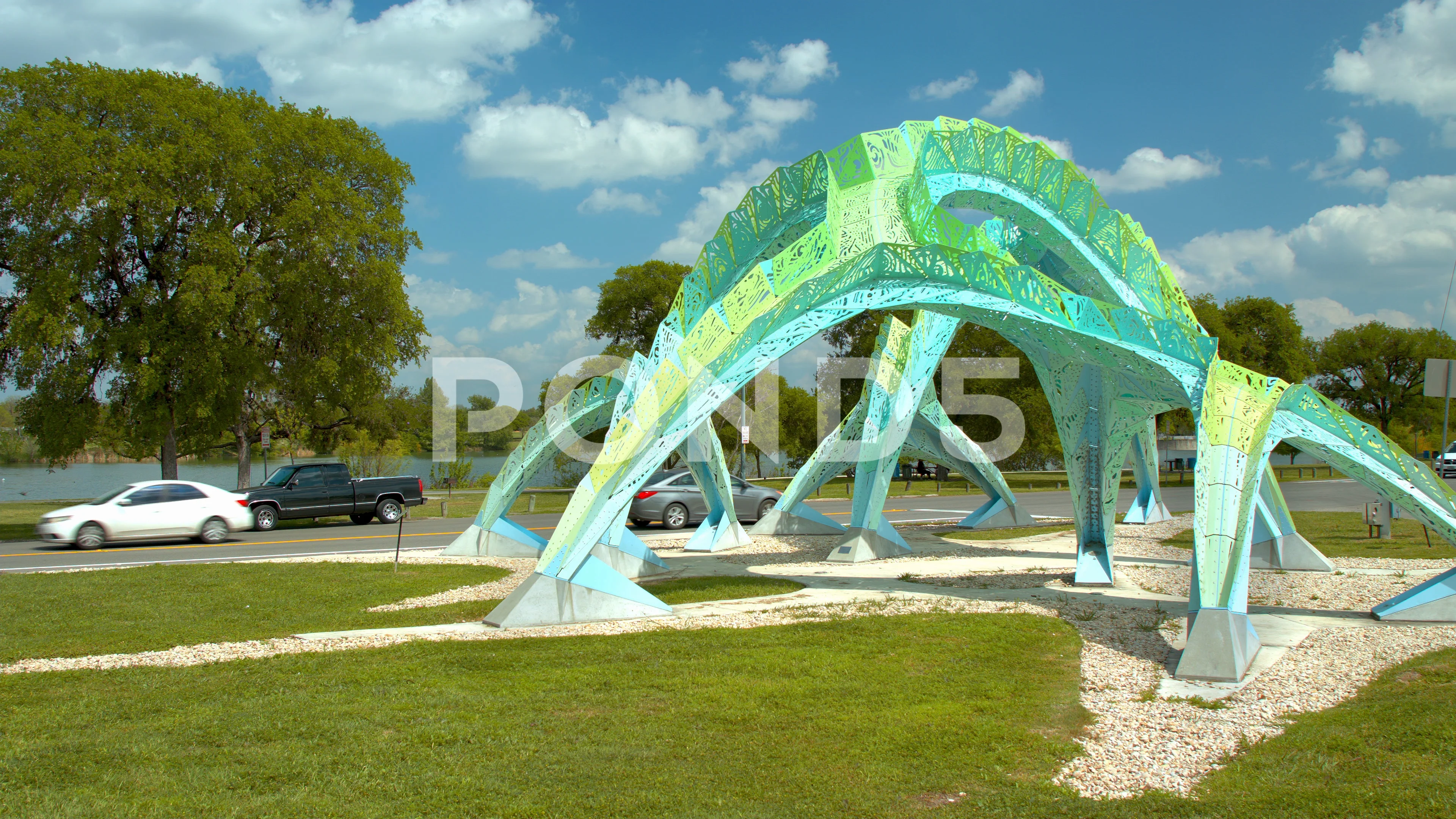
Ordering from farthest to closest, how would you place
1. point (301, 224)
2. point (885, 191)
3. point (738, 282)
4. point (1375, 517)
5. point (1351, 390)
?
point (1351, 390) < point (301, 224) < point (1375, 517) < point (885, 191) < point (738, 282)

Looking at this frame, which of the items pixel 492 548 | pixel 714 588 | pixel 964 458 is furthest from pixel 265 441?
pixel 714 588

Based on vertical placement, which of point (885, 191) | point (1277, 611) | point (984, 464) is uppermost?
point (885, 191)

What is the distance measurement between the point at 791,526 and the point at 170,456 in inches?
721

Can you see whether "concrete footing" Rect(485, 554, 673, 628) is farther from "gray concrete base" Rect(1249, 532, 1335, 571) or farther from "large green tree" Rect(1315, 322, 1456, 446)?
"large green tree" Rect(1315, 322, 1456, 446)

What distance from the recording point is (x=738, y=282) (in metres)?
9.93

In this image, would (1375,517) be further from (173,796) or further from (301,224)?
(301,224)

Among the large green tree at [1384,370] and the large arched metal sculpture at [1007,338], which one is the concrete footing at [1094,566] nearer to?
the large arched metal sculpture at [1007,338]

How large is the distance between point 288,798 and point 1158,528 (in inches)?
740

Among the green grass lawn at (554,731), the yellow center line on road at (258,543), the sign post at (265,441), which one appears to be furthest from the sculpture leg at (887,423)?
the sign post at (265,441)

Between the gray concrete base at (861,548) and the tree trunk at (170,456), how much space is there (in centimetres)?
1958

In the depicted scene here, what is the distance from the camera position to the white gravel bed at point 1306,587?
1027 cm

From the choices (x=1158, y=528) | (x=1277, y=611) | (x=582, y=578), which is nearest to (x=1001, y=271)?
(x=1277, y=611)

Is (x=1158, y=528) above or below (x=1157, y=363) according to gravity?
below

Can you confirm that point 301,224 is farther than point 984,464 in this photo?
Yes
